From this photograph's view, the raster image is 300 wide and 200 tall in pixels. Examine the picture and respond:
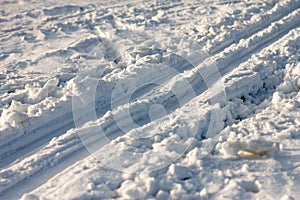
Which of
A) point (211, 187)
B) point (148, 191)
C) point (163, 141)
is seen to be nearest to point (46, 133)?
point (163, 141)

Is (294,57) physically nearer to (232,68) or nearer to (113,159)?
(232,68)

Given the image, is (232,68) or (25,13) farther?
(25,13)

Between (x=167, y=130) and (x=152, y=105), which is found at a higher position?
(x=152, y=105)

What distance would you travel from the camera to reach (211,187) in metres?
3.79

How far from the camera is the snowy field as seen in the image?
393 cm

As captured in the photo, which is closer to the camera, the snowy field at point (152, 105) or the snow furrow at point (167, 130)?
the snowy field at point (152, 105)

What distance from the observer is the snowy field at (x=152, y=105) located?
393 centimetres

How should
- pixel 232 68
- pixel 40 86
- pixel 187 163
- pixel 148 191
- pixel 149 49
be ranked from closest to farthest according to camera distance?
1. pixel 148 191
2. pixel 187 163
3. pixel 40 86
4. pixel 232 68
5. pixel 149 49

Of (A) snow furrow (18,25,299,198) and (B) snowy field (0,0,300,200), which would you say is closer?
(B) snowy field (0,0,300,200)

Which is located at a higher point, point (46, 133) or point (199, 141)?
point (46, 133)

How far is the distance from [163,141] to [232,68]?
2449mm

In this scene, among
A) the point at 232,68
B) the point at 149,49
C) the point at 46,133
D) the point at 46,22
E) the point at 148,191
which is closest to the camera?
the point at 148,191

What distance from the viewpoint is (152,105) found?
5.36 meters

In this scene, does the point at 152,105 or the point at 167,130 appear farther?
the point at 152,105
